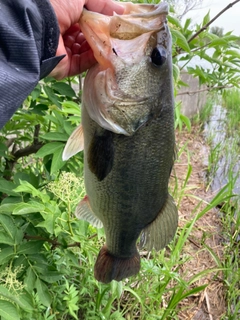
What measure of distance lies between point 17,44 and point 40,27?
0.40 feet

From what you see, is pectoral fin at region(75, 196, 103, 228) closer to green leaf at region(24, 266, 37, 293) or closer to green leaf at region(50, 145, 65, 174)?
green leaf at region(50, 145, 65, 174)

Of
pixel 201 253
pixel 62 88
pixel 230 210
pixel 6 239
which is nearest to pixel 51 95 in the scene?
pixel 62 88

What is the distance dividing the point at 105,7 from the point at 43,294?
1.20 meters

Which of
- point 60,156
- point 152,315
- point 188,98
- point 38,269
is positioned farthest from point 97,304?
point 188,98

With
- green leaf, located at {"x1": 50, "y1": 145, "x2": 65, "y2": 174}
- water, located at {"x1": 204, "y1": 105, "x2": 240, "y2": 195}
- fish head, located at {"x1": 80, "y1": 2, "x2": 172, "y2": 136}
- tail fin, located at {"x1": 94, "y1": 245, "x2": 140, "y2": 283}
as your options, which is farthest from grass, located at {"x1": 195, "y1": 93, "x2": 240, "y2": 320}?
fish head, located at {"x1": 80, "y1": 2, "x2": 172, "y2": 136}

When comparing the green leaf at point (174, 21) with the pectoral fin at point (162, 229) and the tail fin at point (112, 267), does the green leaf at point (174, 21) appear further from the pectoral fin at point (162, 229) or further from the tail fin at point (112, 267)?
the tail fin at point (112, 267)

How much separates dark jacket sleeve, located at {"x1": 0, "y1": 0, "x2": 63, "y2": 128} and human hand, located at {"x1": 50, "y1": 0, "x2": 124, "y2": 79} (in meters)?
0.12

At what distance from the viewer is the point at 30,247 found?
5.51ft

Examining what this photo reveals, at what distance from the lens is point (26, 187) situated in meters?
1.57

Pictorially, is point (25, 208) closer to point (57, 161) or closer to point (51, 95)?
point (57, 161)

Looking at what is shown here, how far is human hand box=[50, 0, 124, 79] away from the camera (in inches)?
49.7

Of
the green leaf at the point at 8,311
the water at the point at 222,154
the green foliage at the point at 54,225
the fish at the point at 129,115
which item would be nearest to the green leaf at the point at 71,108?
the green foliage at the point at 54,225

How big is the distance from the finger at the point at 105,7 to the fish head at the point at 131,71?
41mm

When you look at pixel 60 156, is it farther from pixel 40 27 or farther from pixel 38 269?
pixel 40 27
